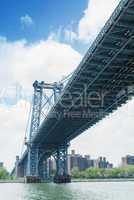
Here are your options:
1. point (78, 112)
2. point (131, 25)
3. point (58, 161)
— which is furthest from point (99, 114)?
point (58, 161)

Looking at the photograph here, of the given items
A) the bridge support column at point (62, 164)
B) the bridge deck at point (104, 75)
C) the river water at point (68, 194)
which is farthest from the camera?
the bridge support column at point (62, 164)

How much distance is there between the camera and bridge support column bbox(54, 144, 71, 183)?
3523 inches

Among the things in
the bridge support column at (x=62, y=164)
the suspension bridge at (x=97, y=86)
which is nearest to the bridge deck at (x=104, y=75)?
the suspension bridge at (x=97, y=86)

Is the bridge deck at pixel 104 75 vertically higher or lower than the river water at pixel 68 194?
higher

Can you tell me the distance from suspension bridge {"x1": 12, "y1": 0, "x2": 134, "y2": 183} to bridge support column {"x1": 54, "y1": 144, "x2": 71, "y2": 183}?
40 centimetres

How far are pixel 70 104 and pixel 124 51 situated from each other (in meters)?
21.4

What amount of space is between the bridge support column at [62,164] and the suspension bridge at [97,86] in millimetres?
Answer: 401

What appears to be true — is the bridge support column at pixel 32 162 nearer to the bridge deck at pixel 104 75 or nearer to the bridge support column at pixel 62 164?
the bridge support column at pixel 62 164

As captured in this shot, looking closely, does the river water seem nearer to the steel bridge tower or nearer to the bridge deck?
the bridge deck

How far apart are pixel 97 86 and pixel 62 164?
51.9m

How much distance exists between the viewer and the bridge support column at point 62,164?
294 feet

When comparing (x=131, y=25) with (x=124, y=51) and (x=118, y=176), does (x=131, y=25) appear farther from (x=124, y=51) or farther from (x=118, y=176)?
(x=118, y=176)

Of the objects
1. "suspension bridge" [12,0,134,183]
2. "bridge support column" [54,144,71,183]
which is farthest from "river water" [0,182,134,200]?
"bridge support column" [54,144,71,183]

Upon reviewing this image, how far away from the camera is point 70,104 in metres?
54.8
